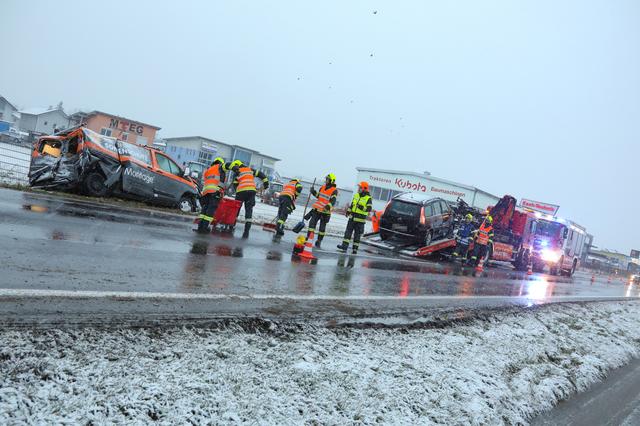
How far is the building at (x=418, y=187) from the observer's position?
48.3 metres

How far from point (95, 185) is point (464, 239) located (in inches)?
475

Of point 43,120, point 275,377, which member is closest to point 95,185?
point 275,377

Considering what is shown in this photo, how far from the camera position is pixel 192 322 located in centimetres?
370

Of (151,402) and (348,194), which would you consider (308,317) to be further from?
(348,194)

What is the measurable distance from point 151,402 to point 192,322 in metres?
1.35

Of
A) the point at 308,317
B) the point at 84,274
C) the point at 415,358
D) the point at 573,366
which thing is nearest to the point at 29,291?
the point at 84,274

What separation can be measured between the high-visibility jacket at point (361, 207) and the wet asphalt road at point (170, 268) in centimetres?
189

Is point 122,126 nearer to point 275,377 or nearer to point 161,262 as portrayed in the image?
point 161,262

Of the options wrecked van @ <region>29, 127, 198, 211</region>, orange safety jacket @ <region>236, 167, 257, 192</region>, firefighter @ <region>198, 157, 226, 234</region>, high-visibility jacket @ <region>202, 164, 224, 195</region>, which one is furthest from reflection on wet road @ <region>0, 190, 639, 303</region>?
orange safety jacket @ <region>236, 167, 257, 192</region>

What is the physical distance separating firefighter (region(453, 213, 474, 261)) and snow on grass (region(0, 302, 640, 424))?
34.5 feet

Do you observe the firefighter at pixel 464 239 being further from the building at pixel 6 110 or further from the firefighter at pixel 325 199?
the building at pixel 6 110

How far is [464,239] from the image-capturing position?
1559 cm

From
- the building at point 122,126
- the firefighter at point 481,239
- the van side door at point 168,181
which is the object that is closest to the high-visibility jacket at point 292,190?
the van side door at point 168,181

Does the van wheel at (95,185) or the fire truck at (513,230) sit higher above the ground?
the fire truck at (513,230)
